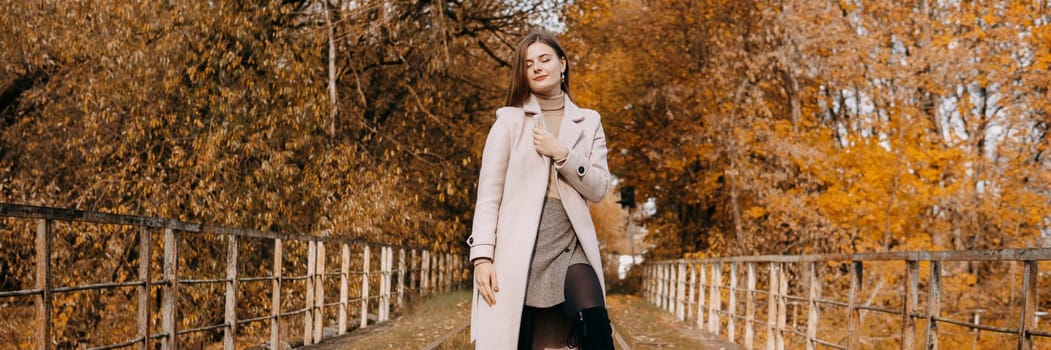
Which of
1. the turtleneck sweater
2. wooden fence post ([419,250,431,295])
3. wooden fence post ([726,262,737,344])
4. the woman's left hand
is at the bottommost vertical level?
wooden fence post ([419,250,431,295])

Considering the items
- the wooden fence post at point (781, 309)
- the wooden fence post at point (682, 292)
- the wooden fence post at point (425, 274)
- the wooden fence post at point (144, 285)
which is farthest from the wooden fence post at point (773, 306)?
the wooden fence post at point (425, 274)

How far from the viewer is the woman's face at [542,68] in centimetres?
340

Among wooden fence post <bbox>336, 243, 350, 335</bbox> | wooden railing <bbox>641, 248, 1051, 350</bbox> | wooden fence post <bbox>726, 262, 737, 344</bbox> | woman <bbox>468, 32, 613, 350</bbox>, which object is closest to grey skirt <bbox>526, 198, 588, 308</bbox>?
woman <bbox>468, 32, 613, 350</bbox>

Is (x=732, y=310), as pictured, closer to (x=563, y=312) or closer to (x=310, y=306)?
(x=310, y=306)

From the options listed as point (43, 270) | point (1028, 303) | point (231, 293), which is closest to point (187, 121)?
point (231, 293)

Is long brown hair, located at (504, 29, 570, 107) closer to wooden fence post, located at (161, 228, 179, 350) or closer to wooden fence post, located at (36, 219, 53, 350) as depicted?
wooden fence post, located at (36, 219, 53, 350)

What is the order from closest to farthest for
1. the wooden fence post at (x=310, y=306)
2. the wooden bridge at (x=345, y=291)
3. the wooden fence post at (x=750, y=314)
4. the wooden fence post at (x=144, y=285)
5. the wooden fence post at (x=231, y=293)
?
1. the wooden bridge at (x=345, y=291)
2. the wooden fence post at (x=144, y=285)
3. the wooden fence post at (x=231, y=293)
4. the wooden fence post at (x=310, y=306)
5. the wooden fence post at (x=750, y=314)

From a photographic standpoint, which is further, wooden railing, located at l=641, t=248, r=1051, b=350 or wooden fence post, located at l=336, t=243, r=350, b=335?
wooden fence post, located at l=336, t=243, r=350, b=335

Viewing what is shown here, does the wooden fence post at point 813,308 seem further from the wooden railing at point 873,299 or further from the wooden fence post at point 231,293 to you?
the wooden fence post at point 231,293

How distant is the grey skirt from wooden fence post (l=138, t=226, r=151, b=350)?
3221mm

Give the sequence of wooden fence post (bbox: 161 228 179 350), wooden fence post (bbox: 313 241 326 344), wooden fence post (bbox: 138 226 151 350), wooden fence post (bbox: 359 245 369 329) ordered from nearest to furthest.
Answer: wooden fence post (bbox: 138 226 151 350), wooden fence post (bbox: 161 228 179 350), wooden fence post (bbox: 313 241 326 344), wooden fence post (bbox: 359 245 369 329)

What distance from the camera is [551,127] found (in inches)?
135

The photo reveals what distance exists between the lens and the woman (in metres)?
3.20

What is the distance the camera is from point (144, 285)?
5.91 m
